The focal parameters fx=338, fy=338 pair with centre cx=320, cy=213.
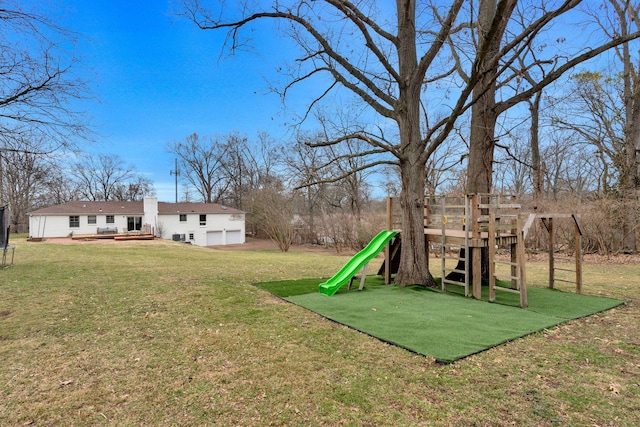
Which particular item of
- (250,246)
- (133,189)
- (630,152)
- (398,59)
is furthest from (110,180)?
(630,152)

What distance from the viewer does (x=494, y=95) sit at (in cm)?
827

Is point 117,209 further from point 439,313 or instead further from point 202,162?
point 439,313

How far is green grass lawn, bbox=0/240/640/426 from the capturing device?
2.55m

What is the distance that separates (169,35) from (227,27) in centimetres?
142

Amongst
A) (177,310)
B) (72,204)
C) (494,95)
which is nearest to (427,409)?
(177,310)

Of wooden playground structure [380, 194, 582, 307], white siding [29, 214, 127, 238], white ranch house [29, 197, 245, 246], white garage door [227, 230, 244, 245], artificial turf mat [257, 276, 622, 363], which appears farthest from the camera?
white garage door [227, 230, 244, 245]

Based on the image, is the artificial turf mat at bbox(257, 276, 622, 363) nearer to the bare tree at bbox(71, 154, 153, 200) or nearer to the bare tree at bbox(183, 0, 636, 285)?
the bare tree at bbox(183, 0, 636, 285)

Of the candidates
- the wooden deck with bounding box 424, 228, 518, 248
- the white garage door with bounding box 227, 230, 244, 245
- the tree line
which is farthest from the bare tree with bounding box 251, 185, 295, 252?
the wooden deck with bounding box 424, 228, 518, 248

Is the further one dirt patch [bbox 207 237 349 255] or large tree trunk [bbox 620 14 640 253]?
dirt patch [bbox 207 237 349 255]

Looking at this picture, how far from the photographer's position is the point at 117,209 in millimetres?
31656

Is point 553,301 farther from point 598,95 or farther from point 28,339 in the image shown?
point 598,95

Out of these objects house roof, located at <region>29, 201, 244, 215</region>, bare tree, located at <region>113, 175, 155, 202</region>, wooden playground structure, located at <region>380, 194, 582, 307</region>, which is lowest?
wooden playground structure, located at <region>380, 194, 582, 307</region>

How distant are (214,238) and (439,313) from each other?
111 ft

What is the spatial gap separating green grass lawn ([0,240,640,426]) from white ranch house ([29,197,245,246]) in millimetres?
28266
